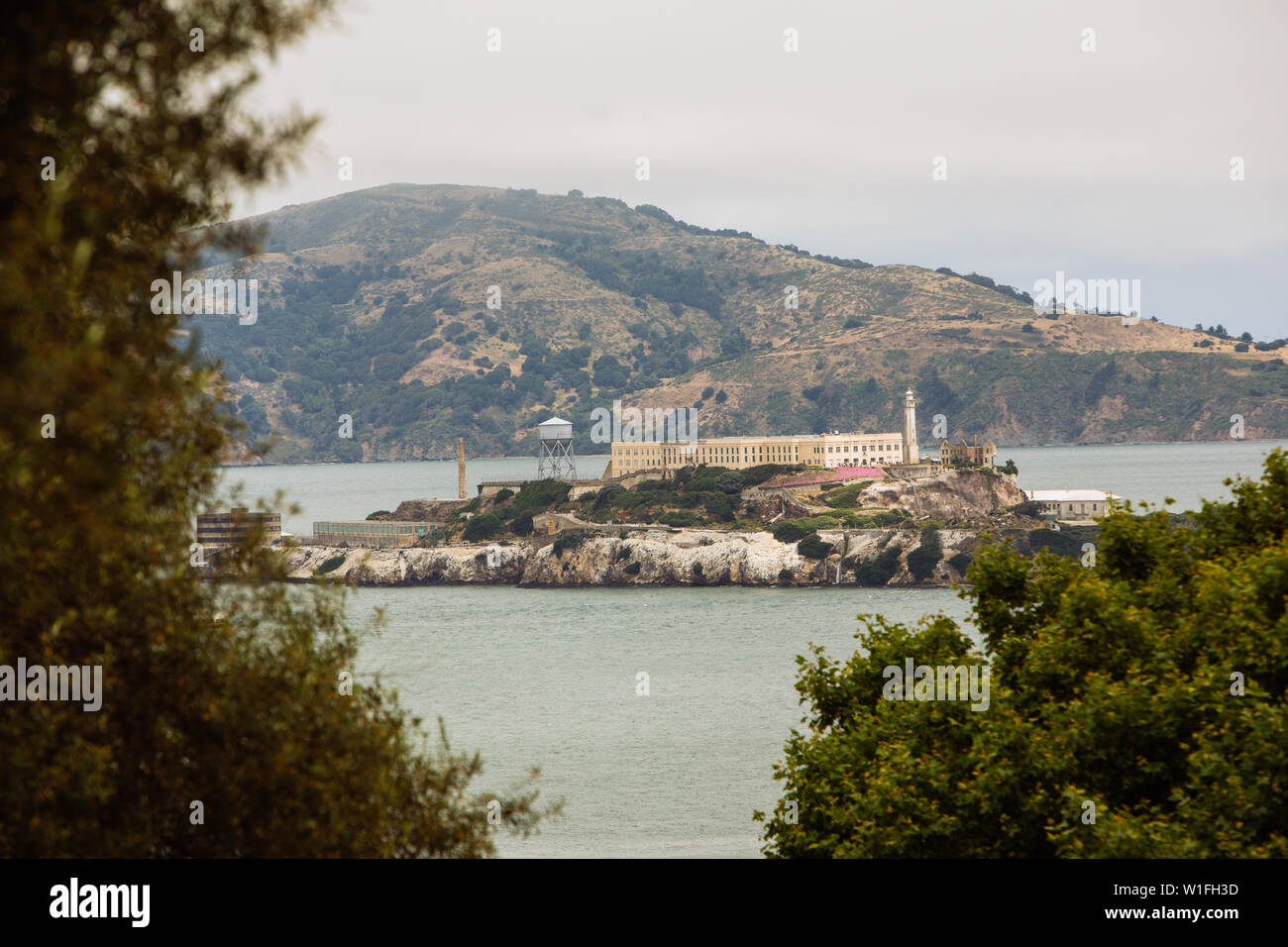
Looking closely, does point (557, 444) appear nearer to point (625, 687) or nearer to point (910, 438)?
point (910, 438)

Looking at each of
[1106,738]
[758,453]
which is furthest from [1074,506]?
[1106,738]

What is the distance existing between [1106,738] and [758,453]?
4596 inches

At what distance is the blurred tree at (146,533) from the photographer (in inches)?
272

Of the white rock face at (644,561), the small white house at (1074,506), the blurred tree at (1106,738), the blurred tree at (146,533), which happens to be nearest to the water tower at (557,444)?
the white rock face at (644,561)

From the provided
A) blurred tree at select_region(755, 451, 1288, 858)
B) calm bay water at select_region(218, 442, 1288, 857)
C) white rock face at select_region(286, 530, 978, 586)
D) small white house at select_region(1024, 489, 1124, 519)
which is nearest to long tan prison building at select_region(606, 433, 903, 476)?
small white house at select_region(1024, 489, 1124, 519)

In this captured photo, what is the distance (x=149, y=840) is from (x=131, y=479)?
249 centimetres

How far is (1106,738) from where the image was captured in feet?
53.9

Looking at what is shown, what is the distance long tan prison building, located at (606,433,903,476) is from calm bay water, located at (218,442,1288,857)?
28.0 meters

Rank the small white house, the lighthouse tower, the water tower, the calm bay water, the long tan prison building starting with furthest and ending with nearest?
the water tower
the long tan prison building
the lighthouse tower
the small white house
the calm bay water

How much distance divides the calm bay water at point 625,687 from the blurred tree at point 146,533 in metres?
12.1

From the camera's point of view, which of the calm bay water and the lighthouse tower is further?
Result: the lighthouse tower

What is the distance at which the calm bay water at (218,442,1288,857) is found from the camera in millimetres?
40469

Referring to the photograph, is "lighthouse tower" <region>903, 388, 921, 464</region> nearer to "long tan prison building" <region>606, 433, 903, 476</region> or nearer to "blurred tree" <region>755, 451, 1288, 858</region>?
"long tan prison building" <region>606, 433, 903, 476</region>

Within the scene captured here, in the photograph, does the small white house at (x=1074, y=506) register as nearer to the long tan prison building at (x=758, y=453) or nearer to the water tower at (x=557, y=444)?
the long tan prison building at (x=758, y=453)
